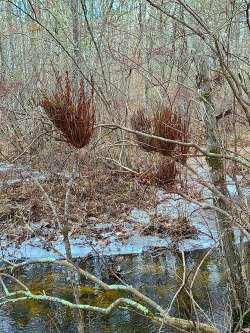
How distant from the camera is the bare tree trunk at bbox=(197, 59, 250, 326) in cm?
489

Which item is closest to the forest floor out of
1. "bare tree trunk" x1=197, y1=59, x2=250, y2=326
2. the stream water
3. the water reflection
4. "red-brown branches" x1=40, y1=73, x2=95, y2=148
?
the stream water

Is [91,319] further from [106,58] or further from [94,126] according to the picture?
[106,58]

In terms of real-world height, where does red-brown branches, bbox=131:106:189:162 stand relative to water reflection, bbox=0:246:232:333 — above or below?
above

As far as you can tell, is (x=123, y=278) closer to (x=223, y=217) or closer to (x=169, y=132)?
(x=223, y=217)

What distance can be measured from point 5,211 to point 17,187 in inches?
47.3

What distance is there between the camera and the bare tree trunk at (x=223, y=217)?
489cm

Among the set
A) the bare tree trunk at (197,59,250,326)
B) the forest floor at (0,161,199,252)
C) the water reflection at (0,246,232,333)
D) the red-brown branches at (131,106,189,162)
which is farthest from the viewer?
the forest floor at (0,161,199,252)

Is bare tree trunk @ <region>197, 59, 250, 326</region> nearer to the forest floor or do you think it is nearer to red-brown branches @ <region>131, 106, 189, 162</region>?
red-brown branches @ <region>131, 106, 189, 162</region>

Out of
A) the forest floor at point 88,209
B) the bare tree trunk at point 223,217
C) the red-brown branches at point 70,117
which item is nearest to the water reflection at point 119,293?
the bare tree trunk at point 223,217

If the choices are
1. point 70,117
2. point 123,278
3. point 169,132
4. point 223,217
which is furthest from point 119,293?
point 70,117

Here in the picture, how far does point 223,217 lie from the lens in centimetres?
509

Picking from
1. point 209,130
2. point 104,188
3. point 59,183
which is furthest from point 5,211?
point 209,130

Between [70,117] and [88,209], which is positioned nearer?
[70,117]

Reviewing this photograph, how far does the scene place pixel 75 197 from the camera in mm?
10625
